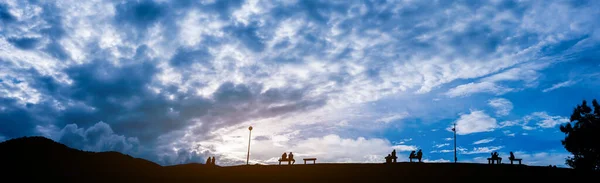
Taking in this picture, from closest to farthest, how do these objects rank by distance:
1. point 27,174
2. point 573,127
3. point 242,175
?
point 242,175 → point 27,174 → point 573,127

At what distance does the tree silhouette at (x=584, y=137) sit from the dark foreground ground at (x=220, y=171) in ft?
62.4

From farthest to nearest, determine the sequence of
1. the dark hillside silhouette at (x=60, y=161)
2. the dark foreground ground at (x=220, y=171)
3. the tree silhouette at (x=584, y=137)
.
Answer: the tree silhouette at (x=584, y=137) → the dark hillside silhouette at (x=60, y=161) → the dark foreground ground at (x=220, y=171)

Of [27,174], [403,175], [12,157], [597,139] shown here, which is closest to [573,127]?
[597,139]

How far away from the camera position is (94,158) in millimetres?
41969

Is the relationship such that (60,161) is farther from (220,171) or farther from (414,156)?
(414,156)

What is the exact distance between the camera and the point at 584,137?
155ft

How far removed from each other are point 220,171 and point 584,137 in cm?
4270

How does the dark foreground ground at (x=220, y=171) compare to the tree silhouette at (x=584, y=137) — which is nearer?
the dark foreground ground at (x=220, y=171)

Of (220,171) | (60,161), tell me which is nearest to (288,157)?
(220,171)

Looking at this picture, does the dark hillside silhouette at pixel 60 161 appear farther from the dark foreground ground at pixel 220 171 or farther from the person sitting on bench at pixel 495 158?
the person sitting on bench at pixel 495 158

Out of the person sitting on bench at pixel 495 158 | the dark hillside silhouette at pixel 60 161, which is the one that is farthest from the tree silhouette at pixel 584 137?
the dark hillside silhouette at pixel 60 161

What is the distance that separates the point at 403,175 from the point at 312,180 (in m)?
6.96

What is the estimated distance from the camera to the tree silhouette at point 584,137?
46.4 metres

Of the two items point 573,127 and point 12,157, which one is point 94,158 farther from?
point 573,127
